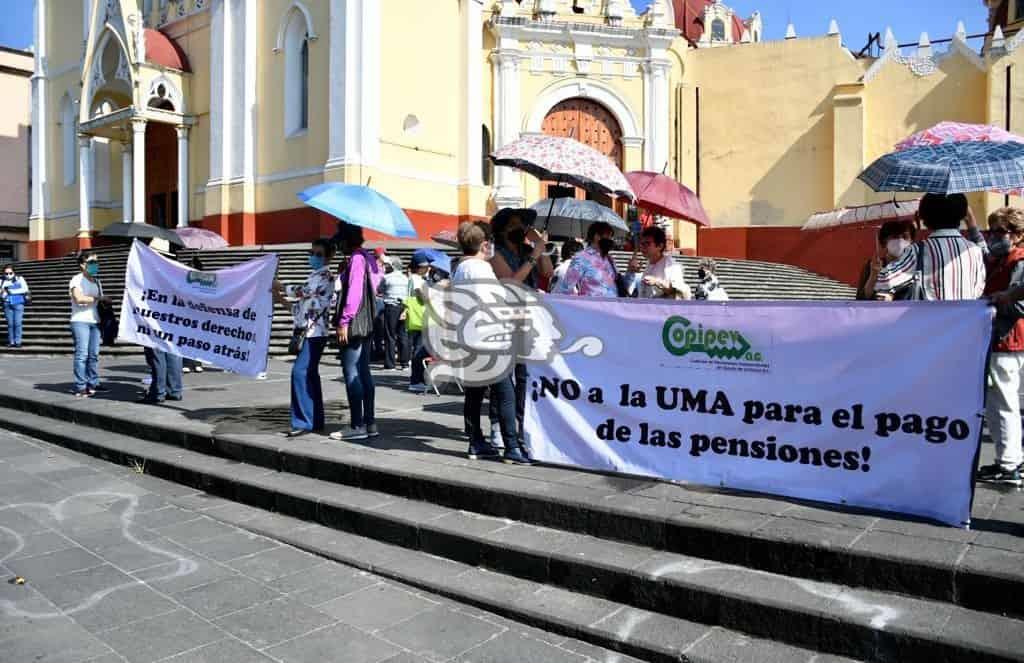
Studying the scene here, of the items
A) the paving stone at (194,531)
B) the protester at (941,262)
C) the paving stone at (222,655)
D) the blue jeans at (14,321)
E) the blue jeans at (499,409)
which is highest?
the protester at (941,262)

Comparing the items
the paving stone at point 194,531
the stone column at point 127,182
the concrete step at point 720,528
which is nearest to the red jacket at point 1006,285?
the concrete step at point 720,528

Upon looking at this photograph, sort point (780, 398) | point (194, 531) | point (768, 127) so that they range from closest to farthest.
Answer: point (780, 398) < point (194, 531) < point (768, 127)

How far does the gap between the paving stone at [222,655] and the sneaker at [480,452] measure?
249 centimetres

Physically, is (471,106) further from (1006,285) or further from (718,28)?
(1006,285)

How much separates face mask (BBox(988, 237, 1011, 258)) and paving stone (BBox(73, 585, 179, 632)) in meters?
5.39

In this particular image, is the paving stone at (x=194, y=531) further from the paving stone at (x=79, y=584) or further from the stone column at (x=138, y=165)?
the stone column at (x=138, y=165)

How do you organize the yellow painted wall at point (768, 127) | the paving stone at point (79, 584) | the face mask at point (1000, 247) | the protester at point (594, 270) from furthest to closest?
the yellow painted wall at point (768, 127) → the protester at point (594, 270) → the face mask at point (1000, 247) → the paving stone at point (79, 584)

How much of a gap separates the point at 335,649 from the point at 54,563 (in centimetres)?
218

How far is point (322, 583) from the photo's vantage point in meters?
4.64

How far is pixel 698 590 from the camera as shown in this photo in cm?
393

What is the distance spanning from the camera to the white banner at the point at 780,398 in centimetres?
423

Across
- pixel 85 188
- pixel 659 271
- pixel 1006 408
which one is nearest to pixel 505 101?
pixel 85 188

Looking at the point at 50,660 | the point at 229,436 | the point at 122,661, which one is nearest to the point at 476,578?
the point at 122,661

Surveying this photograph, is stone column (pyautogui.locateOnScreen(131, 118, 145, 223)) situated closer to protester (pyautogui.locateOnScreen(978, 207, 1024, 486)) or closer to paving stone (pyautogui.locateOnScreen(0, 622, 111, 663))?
paving stone (pyautogui.locateOnScreen(0, 622, 111, 663))
